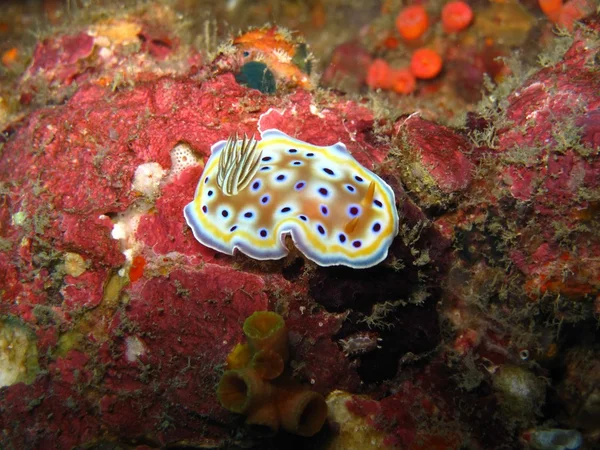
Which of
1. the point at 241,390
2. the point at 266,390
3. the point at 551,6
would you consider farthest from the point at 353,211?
the point at 551,6

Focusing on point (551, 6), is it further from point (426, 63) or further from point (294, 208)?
point (294, 208)

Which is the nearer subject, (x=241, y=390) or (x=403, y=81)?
(x=241, y=390)

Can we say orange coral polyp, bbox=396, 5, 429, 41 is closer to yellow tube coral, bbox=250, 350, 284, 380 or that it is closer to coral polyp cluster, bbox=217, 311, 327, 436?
coral polyp cluster, bbox=217, 311, 327, 436

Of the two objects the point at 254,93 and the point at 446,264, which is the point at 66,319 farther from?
the point at 446,264

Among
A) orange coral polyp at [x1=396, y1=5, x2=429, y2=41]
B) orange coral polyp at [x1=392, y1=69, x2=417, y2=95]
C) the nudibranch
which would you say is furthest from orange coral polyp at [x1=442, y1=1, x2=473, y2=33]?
the nudibranch

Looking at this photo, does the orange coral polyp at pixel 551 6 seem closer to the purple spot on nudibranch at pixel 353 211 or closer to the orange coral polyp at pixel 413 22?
the orange coral polyp at pixel 413 22

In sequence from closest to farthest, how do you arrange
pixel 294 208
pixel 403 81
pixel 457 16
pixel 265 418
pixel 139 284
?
pixel 265 418, pixel 294 208, pixel 139 284, pixel 457 16, pixel 403 81
